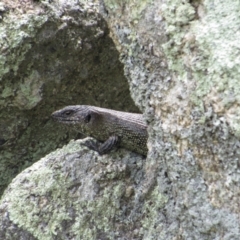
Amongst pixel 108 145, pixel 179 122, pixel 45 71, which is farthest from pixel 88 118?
pixel 179 122

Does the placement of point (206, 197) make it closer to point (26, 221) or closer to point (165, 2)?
point (165, 2)

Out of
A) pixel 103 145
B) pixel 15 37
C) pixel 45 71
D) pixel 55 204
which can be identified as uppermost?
pixel 15 37

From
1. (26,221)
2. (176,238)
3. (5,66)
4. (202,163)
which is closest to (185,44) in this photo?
(202,163)

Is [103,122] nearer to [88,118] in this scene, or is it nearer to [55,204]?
[88,118]

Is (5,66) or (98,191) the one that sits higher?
(5,66)

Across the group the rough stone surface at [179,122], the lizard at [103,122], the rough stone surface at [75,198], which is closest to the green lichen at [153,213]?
the rough stone surface at [179,122]
